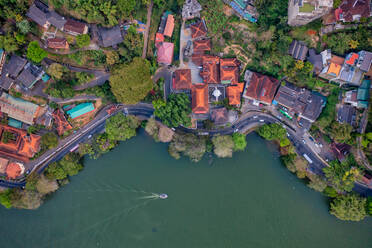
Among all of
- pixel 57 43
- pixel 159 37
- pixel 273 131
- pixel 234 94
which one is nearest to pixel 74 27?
pixel 57 43

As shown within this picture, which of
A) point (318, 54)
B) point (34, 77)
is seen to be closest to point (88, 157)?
point (34, 77)

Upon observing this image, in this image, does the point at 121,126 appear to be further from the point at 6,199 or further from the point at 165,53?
the point at 6,199

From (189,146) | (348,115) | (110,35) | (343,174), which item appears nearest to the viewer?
(110,35)

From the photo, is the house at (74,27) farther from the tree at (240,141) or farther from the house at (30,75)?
the tree at (240,141)

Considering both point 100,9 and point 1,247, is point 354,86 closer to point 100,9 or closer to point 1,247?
point 100,9

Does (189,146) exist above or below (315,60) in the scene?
below

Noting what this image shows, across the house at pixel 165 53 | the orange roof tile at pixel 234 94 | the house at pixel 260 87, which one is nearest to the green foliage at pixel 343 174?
the house at pixel 260 87
